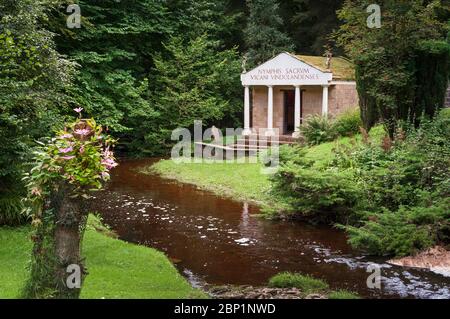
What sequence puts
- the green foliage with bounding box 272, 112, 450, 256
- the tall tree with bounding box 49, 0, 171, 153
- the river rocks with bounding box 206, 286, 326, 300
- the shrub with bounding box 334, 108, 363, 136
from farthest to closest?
the tall tree with bounding box 49, 0, 171, 153, the shrub with bounding box 334, 108, 363, 136, the green foliage with bounding box 272, 112, 450, 256, the river rocks with bounding box 206, 286, 326, 300

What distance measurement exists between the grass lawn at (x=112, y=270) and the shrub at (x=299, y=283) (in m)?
1.49

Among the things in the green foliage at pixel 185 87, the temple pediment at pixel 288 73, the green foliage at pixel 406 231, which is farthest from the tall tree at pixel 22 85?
the green foliage at pixel 185 87

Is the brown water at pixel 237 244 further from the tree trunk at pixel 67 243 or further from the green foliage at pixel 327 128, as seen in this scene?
the green foliage at pixel 327 128

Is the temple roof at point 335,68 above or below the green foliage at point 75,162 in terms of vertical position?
above

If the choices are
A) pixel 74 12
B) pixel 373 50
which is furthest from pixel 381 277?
pixel 74 12

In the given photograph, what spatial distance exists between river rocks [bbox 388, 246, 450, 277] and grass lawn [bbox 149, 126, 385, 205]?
611cm

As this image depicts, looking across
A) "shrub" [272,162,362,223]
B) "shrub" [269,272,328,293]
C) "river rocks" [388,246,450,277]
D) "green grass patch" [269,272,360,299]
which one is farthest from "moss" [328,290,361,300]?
"shrub" [272,162,362,223]

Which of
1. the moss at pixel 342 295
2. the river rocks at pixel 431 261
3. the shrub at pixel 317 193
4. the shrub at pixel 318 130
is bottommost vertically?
the river rocks at pixel 431 261

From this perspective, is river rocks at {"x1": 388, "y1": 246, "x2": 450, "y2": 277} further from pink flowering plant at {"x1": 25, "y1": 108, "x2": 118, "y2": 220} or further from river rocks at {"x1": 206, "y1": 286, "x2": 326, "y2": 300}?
pink flowering plant at {"x1": 25, "y1": 108, "x2": 118, "y2": 220}

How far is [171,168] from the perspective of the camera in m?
24.3

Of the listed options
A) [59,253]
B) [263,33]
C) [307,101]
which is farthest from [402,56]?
[263,33]

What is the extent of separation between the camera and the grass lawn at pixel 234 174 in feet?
60.1

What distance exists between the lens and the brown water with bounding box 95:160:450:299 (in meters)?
9.90

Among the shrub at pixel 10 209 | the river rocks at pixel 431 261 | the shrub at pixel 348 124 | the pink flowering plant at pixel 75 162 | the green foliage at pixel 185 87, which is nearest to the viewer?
the pink flowering plant at pixel 75 162
